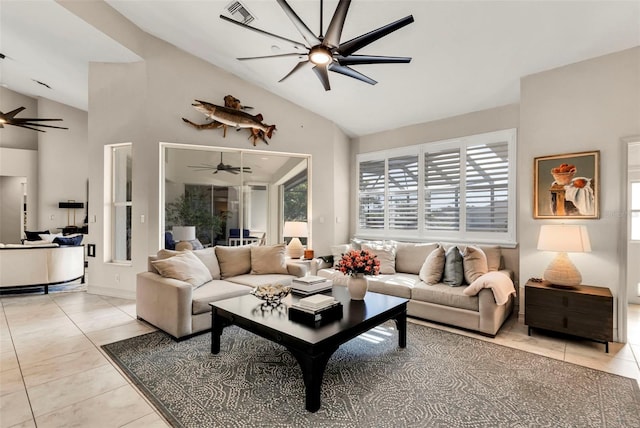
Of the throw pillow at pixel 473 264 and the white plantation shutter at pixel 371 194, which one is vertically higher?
the white plantation shutter at pixel 371 194

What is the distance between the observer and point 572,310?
3082 millimetres

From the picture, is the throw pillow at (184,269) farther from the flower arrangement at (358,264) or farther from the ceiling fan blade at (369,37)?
the ceiling fan blade at (369,37)

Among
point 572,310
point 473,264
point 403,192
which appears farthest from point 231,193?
point 572,310

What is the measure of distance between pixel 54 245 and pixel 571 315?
23.5ft

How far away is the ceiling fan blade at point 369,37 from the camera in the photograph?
2337mm

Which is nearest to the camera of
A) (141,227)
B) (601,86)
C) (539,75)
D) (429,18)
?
(429,18)

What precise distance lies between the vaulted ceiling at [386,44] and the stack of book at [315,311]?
2.88 metres

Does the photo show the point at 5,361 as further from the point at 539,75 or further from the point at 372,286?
the point at 539,75

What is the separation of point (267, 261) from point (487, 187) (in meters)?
3.35

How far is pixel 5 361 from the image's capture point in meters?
2.78

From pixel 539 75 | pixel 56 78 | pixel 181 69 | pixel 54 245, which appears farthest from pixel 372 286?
pixel 56 78

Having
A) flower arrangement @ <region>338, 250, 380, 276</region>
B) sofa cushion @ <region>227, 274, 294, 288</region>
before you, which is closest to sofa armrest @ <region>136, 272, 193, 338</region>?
sofa cushion @ <region>227, 274, 294, 288</region>

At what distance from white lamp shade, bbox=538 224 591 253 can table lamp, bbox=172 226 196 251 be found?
185 inches

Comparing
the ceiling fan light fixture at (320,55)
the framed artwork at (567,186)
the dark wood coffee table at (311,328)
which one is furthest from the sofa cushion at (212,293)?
the framed artwork at (567,186)
